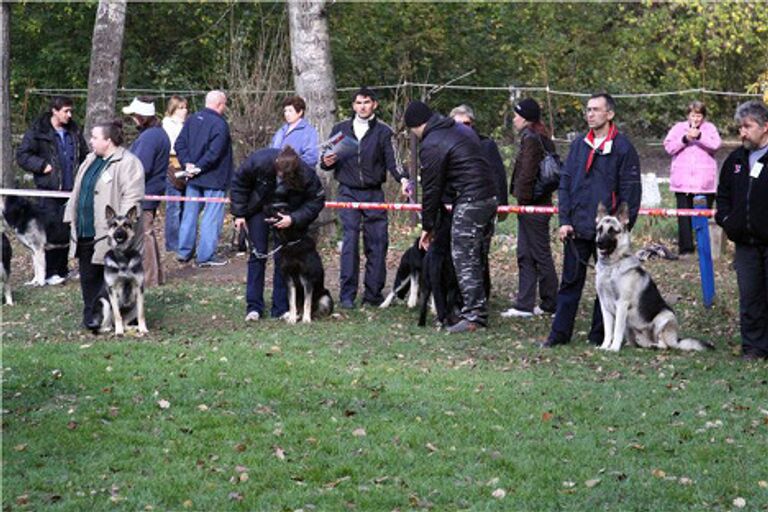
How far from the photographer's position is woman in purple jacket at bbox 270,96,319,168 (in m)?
13.0

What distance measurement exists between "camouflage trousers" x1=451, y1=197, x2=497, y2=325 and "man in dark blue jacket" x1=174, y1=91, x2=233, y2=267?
481 centimetres

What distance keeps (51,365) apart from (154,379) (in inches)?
39.2

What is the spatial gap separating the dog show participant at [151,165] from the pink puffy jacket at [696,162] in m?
6.25

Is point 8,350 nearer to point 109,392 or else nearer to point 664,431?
point 109,392

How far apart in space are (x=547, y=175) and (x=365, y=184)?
6.22ft

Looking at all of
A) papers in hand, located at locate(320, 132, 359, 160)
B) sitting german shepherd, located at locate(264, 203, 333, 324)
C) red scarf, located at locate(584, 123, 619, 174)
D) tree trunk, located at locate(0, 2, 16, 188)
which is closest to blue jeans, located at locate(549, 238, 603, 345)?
red scarf, located at locate(584, 123, 619, 174)

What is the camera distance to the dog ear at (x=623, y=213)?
33.4 feet

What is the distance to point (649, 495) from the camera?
6.61m

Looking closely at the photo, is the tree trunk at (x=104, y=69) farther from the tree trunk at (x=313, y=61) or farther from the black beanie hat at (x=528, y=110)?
the black beanie hat at (x=528, y=110)

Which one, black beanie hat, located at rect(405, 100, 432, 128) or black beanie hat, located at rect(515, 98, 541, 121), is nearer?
black beanie hat, located at rect(405, 100, 432, 128)

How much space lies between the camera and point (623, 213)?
1020cm

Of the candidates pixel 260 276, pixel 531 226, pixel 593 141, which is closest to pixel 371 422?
pixel 593 141

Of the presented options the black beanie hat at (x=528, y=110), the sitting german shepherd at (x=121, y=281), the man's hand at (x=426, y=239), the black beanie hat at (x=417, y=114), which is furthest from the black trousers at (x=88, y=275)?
the black beanie hat at (x=528, y=110)

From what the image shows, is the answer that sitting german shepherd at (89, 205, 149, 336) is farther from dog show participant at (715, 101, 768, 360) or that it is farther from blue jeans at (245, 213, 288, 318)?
dog show participant at (715, 101, 768, 360)
